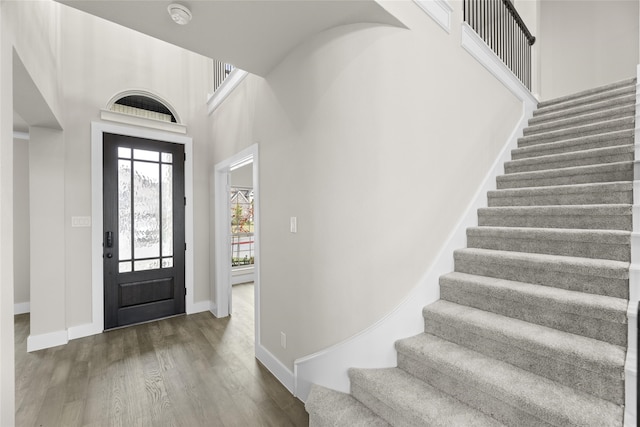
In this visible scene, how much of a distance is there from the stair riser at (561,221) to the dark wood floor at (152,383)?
209cm

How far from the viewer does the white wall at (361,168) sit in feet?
5.81

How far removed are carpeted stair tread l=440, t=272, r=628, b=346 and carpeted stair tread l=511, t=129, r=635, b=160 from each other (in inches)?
65.5

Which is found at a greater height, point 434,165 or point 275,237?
point 434,165

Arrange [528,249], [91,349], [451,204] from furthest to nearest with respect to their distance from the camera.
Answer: [91,349]
[451,204]
[528,249]

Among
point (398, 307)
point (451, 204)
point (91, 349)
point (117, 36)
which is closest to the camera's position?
point (398, 307)

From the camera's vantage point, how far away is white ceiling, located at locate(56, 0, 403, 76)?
5.34 ft

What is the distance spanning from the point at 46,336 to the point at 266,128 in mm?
3142

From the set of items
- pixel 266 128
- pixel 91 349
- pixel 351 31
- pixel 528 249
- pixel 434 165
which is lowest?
pixel 91 349

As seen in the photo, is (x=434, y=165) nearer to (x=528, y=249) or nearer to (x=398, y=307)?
(x=528, y=249)

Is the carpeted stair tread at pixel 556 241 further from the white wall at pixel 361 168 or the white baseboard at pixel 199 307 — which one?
the white baseboard at pixel 199 307

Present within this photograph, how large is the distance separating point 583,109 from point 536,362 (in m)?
3.07

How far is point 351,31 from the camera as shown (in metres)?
1.81

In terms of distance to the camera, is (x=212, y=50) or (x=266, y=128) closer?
(x=212, y=50)

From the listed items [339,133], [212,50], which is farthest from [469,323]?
[212,50]
